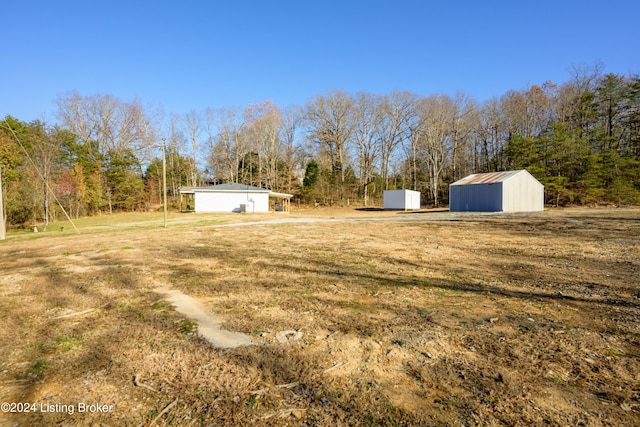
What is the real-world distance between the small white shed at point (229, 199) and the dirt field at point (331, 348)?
85.7ft

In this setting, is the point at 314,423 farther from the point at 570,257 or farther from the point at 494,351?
the point at 570,257

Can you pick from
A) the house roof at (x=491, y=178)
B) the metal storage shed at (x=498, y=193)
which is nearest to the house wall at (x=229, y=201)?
the metal storage shed at (x=498, y=193)

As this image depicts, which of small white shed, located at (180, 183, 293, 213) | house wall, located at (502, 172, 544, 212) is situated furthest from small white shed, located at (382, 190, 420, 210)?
small white shed, located at (180, 183, 293, 213)

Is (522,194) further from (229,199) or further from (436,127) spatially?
(229,199)

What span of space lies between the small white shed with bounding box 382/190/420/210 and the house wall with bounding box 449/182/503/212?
6911 mm

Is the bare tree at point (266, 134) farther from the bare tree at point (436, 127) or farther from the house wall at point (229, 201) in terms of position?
the bare tree at point (436, 127)

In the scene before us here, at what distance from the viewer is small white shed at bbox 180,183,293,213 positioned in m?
31.0

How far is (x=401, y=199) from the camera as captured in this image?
3516cm

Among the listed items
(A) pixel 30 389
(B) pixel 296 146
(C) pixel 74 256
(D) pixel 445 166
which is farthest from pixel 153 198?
(A) pixel 30 389

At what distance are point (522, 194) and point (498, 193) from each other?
118 inches

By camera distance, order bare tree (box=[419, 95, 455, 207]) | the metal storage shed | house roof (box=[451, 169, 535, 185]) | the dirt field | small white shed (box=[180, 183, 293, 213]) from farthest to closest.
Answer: bare tree (box=[419, 95, 455, 207]), small white shed (box=[180, 183, 293, 213]), house roof (box=[451, 169, 535, 185]), the metal storage shed, the dirt field

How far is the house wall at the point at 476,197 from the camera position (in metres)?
24.4

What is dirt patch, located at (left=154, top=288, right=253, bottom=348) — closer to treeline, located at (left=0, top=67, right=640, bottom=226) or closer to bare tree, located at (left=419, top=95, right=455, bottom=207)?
treeline, located at (left=0, top=67, right=640, bottom=226)

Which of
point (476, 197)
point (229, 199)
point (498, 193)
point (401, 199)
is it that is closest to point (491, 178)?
point (476, 197)
